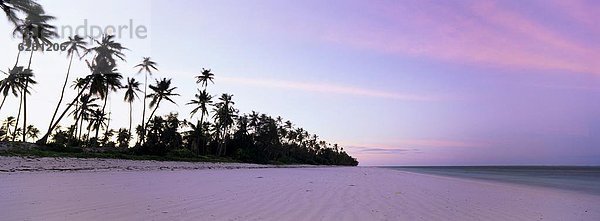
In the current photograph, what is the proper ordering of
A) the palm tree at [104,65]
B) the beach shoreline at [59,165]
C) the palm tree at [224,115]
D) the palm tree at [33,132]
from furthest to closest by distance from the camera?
the palm tree at [33,132] < the palm tree at [224,115] < the palm tree at [104,65] < the beach shoreline at [59,165]

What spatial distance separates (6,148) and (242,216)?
1018 inches

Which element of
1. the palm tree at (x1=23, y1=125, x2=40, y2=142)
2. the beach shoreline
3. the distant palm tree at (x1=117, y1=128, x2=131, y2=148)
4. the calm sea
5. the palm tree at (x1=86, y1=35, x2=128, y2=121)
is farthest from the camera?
the palm tree at (x1=23, y1=125, x2=40, y2=142)

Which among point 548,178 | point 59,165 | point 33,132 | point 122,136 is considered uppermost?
point 33,132

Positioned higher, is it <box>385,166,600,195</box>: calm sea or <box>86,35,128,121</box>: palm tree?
<box>86,35,128,121</box>: palm tree

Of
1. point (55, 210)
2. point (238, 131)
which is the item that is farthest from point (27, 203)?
point (238, 131)

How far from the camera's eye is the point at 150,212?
599 centimetres

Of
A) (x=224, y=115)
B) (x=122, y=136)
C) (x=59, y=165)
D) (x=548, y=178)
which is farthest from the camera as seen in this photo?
(x=122, y=136)

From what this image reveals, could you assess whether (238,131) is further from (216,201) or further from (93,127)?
(216,201)

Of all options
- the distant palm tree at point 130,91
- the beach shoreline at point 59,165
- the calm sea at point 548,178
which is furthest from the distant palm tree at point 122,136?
the beach shoreline at point 59,165

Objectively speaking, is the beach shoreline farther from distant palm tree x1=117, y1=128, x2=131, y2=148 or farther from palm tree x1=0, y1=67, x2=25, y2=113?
distant palm tree x1=117, y1=128, x2=131, y2=148

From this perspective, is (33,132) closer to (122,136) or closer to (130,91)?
(122,136)

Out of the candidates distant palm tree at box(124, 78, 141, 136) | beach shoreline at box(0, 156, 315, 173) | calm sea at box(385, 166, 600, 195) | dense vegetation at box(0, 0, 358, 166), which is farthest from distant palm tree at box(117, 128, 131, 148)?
beach shoreline at box(0, 156, 315, 173)

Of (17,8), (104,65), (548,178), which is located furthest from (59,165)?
(548,178)

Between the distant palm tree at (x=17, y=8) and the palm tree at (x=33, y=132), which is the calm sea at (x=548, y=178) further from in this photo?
the palm tree at (x=33, y=132)
